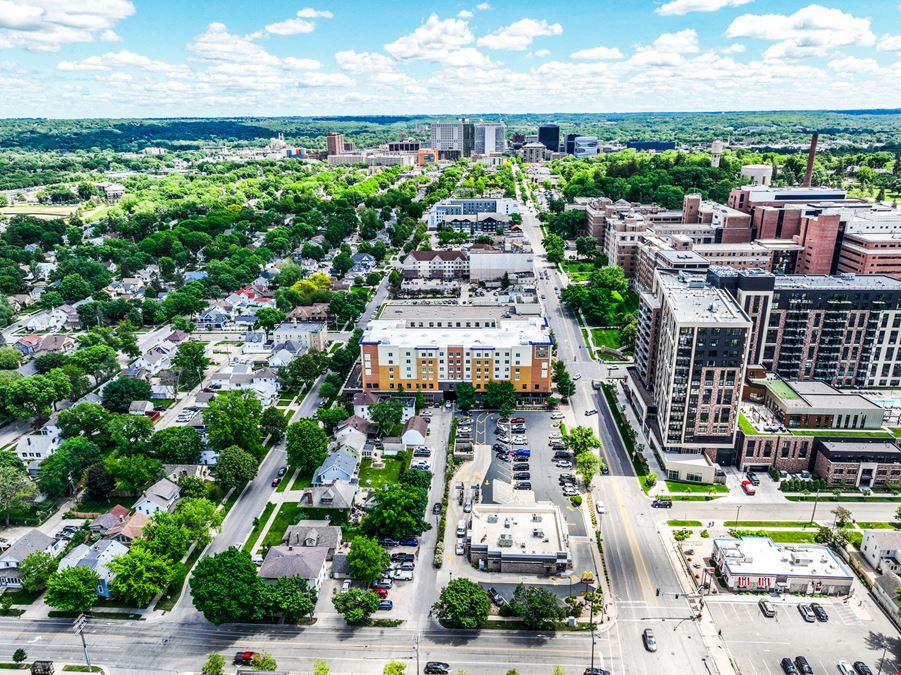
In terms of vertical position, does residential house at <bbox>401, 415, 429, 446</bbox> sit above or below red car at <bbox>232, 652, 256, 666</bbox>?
above

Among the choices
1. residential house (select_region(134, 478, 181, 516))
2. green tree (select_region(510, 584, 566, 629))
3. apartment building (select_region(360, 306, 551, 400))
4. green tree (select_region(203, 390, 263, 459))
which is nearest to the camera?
green tree (select_region(510, 584, 566, 629))

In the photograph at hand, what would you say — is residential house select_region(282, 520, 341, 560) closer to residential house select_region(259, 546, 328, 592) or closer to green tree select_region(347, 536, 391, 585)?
residential house select_region(259, 546, 328, 592)

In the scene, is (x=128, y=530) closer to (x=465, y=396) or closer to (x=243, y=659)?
Answer: (x=243, y=659)

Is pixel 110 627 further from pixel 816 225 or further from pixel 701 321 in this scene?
pixel 816 225

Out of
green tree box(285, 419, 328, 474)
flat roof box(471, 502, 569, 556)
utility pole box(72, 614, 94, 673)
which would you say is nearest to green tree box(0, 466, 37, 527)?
utility pole box(72, 614, 94, 673)

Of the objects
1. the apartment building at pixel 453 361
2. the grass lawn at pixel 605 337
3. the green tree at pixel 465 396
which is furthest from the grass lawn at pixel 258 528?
the grass lawn at pixel 605 337
